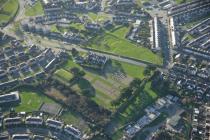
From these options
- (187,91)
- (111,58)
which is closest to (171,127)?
(187,91)

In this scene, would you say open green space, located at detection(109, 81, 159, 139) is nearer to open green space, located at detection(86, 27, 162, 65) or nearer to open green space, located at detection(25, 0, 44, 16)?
open green space, located at detection(86, 27, 162, 65)

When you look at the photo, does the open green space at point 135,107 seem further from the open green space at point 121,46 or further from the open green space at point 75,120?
the open green space at point 121,46

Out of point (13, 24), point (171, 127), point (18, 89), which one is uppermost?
point (13, 24)

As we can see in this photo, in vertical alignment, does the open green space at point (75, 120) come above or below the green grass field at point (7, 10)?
below

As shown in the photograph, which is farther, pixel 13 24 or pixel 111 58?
pixel 13 24

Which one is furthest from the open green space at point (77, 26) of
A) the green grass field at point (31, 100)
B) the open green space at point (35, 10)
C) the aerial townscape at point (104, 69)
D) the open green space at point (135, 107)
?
the open green space at point (135, 107)

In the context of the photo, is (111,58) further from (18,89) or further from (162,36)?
(18,89)

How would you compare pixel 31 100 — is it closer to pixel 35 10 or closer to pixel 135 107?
pixel 135 107
